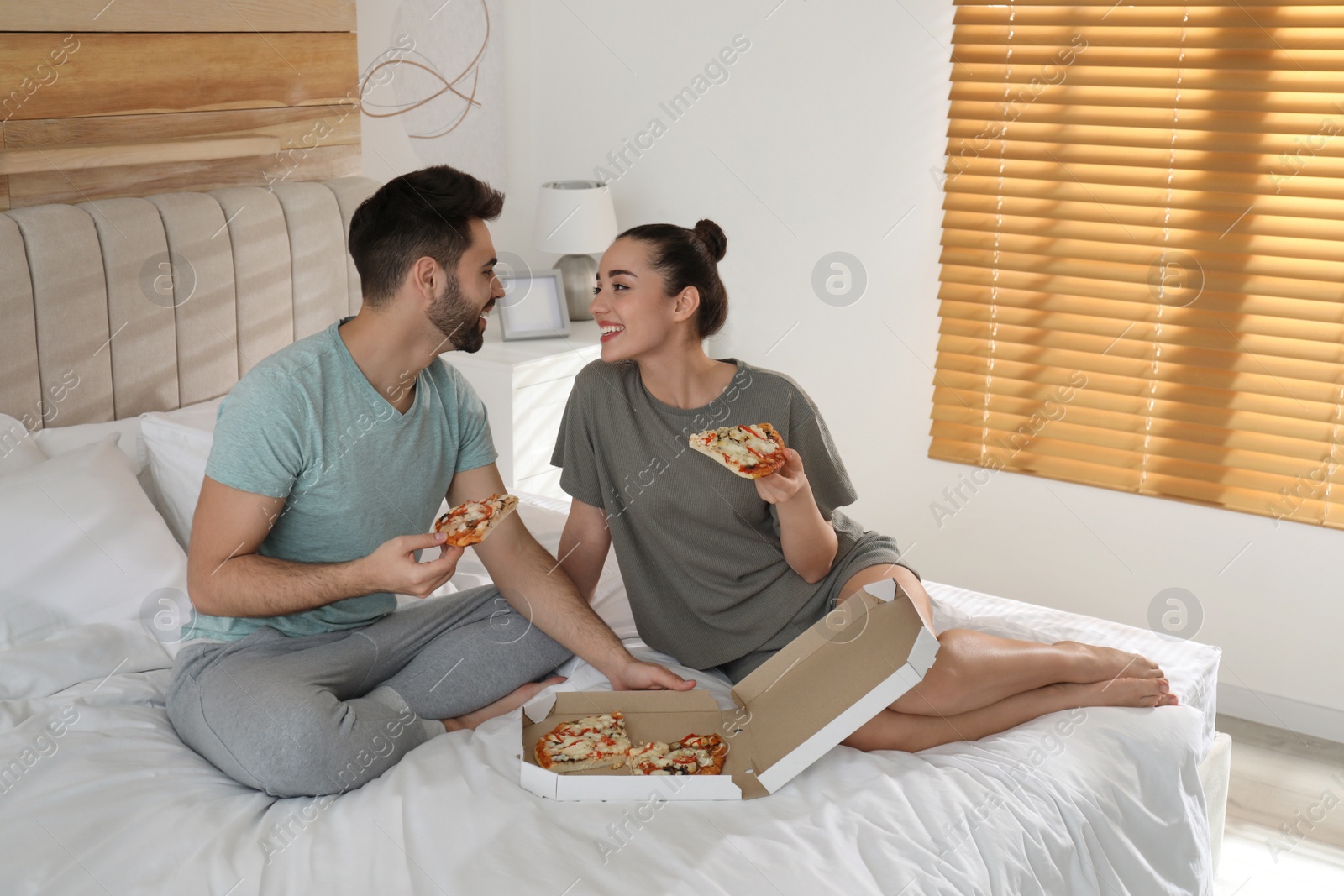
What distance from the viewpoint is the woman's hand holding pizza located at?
70.5 inches

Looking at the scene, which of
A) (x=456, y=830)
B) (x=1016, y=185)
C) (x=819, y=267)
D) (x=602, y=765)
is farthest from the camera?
(x=819, y=267)

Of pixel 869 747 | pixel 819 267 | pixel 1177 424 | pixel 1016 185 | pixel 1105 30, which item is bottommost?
pixel 869 747

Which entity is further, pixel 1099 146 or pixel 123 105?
pixel 1099 146

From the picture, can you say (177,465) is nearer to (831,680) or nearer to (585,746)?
(585,746)

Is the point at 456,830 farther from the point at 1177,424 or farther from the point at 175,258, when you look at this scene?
the point at 1177,424

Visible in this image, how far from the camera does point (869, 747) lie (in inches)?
66.6

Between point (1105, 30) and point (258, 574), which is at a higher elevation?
point (1105, 30)

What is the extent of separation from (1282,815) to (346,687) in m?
2.09

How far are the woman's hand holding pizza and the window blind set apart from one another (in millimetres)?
1604

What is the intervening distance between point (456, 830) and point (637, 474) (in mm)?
777

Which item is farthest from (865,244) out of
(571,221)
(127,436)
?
(127,436)

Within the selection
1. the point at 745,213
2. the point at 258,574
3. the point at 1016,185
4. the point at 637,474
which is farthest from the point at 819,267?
the point at 258,574

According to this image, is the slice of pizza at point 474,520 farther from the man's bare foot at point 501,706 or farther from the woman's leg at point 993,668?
the woman's leg at point 993,668

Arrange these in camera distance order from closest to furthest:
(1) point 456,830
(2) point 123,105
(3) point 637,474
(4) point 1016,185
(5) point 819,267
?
(1) point 456,830, (3) point 637,474, (2) point 123,105, (4) point 1016,185, (5) point 819,267
